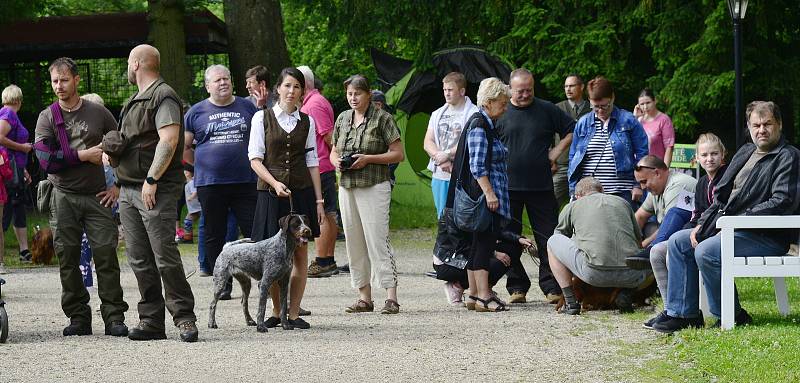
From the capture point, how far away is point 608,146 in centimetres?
1083

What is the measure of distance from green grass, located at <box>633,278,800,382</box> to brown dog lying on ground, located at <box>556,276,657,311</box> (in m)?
1.22

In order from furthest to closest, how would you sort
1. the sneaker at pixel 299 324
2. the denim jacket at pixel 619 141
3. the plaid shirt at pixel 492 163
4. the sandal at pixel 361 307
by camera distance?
the denim jacket at pixel 619 141 → the sandal at pixel 361 307 → the plaid shirt at pixel 492 163 → the sneaker at pixel 299 324

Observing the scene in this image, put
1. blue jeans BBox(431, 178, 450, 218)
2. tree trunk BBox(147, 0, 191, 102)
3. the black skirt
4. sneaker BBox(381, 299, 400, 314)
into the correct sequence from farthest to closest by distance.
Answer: tree trunk BBox(147, 0, 191, 102) < blue jeans BBox(431, 178, 450, 218) < sneaker BBox(381, 299, 400, 314) < the black skirt

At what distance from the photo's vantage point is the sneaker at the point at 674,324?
8766mm

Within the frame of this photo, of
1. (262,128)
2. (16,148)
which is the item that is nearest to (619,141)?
(262,128)

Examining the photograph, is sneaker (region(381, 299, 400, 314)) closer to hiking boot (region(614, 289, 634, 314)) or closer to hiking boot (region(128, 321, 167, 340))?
hiking boot (region(614, 289, 634, 314))

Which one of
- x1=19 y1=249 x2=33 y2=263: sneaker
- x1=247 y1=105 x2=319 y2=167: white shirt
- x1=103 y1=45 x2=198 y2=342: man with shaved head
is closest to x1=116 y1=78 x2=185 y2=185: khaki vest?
x1=103 y1=45 x2=198 y2=342: man with shaved head

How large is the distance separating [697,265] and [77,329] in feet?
14.0

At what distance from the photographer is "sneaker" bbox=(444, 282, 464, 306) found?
10898 millimetres

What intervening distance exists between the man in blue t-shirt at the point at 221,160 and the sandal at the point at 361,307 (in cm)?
132

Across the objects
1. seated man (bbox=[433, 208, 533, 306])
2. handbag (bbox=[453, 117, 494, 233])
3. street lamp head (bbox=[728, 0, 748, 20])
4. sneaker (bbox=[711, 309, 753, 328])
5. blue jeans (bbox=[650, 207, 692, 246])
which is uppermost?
street lamp head (bbox=[728, 0, 748, 20])

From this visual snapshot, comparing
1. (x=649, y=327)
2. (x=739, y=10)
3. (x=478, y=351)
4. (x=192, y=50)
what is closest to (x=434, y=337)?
(x=478, y=351)

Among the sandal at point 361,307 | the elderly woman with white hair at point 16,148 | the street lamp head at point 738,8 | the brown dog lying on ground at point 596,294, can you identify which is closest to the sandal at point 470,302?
the brown dog lying on ground at point 596,294

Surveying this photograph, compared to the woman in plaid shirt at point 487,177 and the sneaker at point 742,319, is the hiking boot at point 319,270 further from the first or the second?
the sneaker at point 742,319
